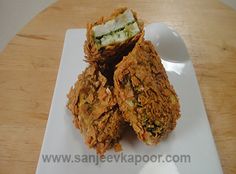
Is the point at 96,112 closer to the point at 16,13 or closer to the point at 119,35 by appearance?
the point at 119,35

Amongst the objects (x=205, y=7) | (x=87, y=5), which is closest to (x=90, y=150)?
(x=87, y=5)

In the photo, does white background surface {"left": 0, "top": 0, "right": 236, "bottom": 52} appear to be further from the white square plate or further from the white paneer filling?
the white paneer filling

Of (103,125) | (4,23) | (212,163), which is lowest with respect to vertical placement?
(4,23)

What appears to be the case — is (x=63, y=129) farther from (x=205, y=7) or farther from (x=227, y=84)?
(x=205, y=7)

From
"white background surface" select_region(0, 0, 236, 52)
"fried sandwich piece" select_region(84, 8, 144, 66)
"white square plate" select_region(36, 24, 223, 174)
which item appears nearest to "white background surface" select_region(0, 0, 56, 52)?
"white background surface" select_region(0, 0, 236, 52)

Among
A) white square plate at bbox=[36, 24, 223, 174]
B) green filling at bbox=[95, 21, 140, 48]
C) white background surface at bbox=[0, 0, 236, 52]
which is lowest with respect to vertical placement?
white background surface at bbox=[0, 0, 236, 52]

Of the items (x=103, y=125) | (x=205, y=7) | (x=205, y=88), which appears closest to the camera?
(x=103, y=125)
